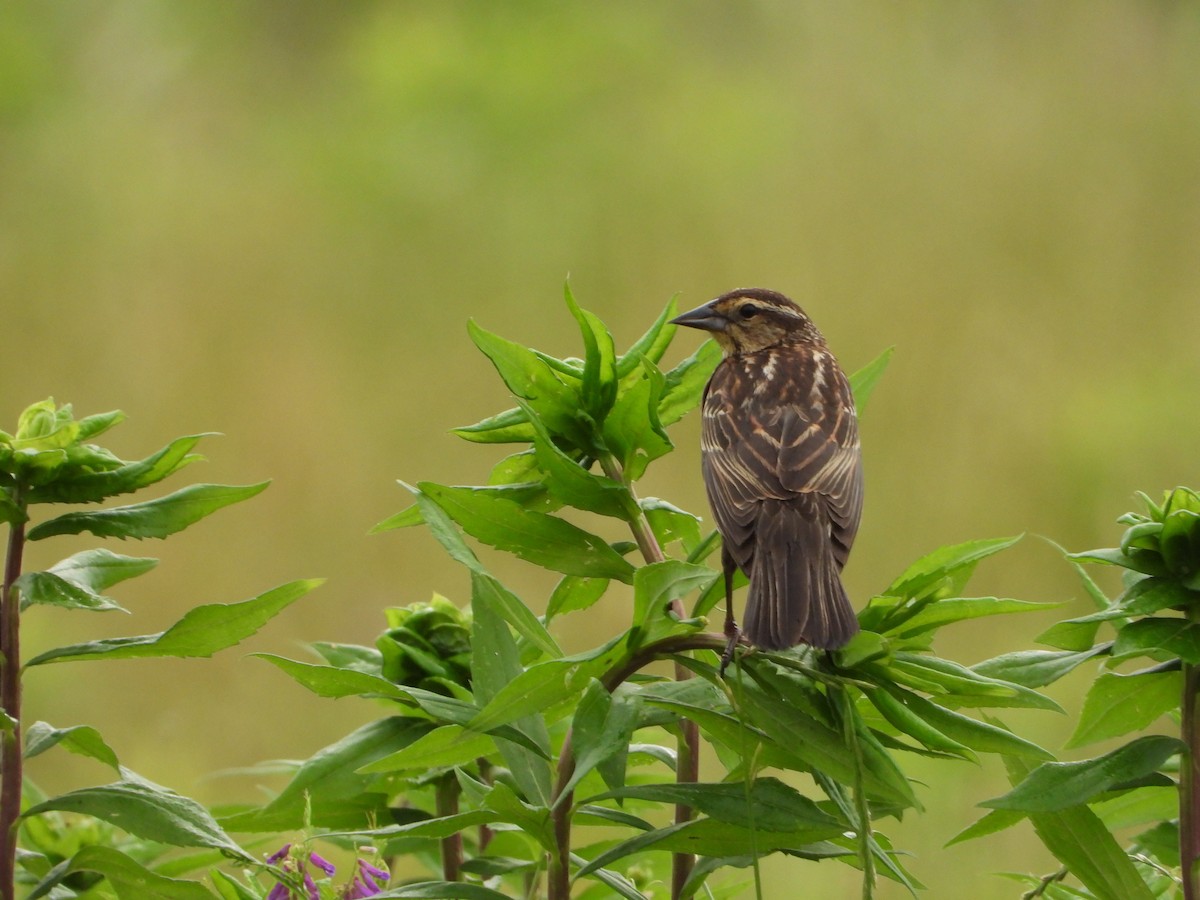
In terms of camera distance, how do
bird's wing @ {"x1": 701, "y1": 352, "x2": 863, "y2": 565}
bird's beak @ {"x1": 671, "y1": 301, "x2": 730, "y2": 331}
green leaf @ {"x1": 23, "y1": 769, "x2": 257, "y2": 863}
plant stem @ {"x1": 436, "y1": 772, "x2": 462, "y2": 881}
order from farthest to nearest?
1. bird's beak @ {"x1": 671, "y1": 301, "x2": 730, "y2": 331}
2. bird's wing @ {"x1": 701, "y1": 352, "x2": 863, "y2": 565}
3. plant stem @ {"x1": 436, "y1": 772, "x2": 462, "y2": 881}
4. green leaf @ {"x1": 23, "y1": 769, "x2": 257, "y2": 863}

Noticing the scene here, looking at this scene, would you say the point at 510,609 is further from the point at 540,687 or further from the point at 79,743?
the point at 79,743

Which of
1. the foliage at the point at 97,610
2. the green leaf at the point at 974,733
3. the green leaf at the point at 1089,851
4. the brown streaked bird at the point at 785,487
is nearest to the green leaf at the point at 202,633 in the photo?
the foliage at the point at 97,610

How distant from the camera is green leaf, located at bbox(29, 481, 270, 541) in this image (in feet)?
3.40

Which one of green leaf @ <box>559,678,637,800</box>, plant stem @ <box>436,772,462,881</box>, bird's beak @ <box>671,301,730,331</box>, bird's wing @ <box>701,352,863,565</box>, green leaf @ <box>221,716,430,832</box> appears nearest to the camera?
green leaf @ <box>559,678,637,800</box>

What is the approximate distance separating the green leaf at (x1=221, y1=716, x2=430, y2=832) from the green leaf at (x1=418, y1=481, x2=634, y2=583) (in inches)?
7.8

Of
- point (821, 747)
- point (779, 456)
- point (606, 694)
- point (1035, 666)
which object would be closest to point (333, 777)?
point (606, 694)

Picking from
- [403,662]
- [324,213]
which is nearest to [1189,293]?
[324,213]

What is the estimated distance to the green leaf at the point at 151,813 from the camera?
965 mm

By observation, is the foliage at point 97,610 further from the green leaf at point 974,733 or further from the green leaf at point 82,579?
the green leaf at point 974,733

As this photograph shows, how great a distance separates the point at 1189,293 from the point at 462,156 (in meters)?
2.97

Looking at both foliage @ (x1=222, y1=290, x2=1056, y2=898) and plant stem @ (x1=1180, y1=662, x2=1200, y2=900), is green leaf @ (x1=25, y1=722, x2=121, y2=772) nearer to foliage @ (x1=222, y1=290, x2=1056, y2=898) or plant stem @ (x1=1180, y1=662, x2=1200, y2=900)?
foliage @ (x1=222, y1=290, x2=1056, y2=898)

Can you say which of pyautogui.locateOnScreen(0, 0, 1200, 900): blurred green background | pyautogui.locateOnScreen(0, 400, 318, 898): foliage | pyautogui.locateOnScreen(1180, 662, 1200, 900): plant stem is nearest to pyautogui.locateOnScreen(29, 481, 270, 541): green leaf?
pyautogui.locateOnScreen(0, 400, 318, 898): foliage

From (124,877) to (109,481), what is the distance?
282 mm

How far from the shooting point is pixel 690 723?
3.41 feet
